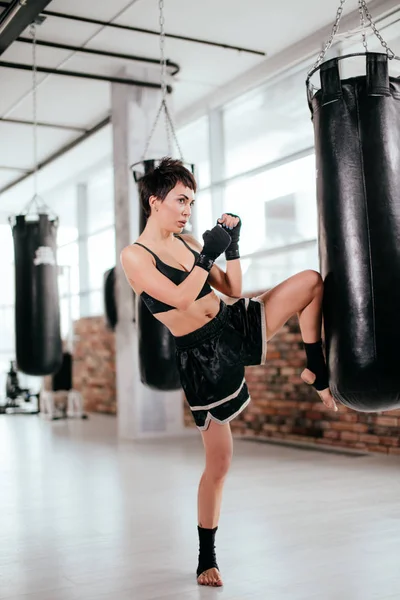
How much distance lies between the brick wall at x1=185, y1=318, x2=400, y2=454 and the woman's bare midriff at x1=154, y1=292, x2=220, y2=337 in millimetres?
3561

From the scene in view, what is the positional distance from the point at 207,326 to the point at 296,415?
451 cm

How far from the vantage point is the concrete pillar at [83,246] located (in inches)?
467

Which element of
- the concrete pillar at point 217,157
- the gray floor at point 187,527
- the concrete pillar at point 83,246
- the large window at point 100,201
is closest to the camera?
the gray floor at point 187,527

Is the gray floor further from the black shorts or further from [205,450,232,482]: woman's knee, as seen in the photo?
the black shorts

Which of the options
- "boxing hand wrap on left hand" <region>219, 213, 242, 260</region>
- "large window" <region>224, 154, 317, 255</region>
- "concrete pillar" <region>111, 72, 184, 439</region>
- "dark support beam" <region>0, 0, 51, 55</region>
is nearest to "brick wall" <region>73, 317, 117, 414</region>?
"concrete pillar" <region>111, 72, 184, 439</region>

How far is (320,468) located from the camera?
552 cm

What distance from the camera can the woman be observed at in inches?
107

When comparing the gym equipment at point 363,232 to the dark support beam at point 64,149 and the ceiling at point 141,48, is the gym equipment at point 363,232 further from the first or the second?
the dark support beam at point 64,149

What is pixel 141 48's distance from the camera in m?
7.00

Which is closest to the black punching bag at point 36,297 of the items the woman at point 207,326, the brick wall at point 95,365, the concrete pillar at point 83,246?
the woman at point 207,326

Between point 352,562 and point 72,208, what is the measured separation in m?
10.6

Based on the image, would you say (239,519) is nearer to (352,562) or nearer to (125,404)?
(352,562)

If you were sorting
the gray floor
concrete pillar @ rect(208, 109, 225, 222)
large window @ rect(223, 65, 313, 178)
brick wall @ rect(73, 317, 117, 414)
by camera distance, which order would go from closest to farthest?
the gray floor < large window @ rect(223, 65, 313, 178) < concrete pillar @ rect(208, 109, 225, 222) < brick wall @ rect(73, 317, 117, 414)

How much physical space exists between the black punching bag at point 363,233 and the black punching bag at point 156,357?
2.57 meters
